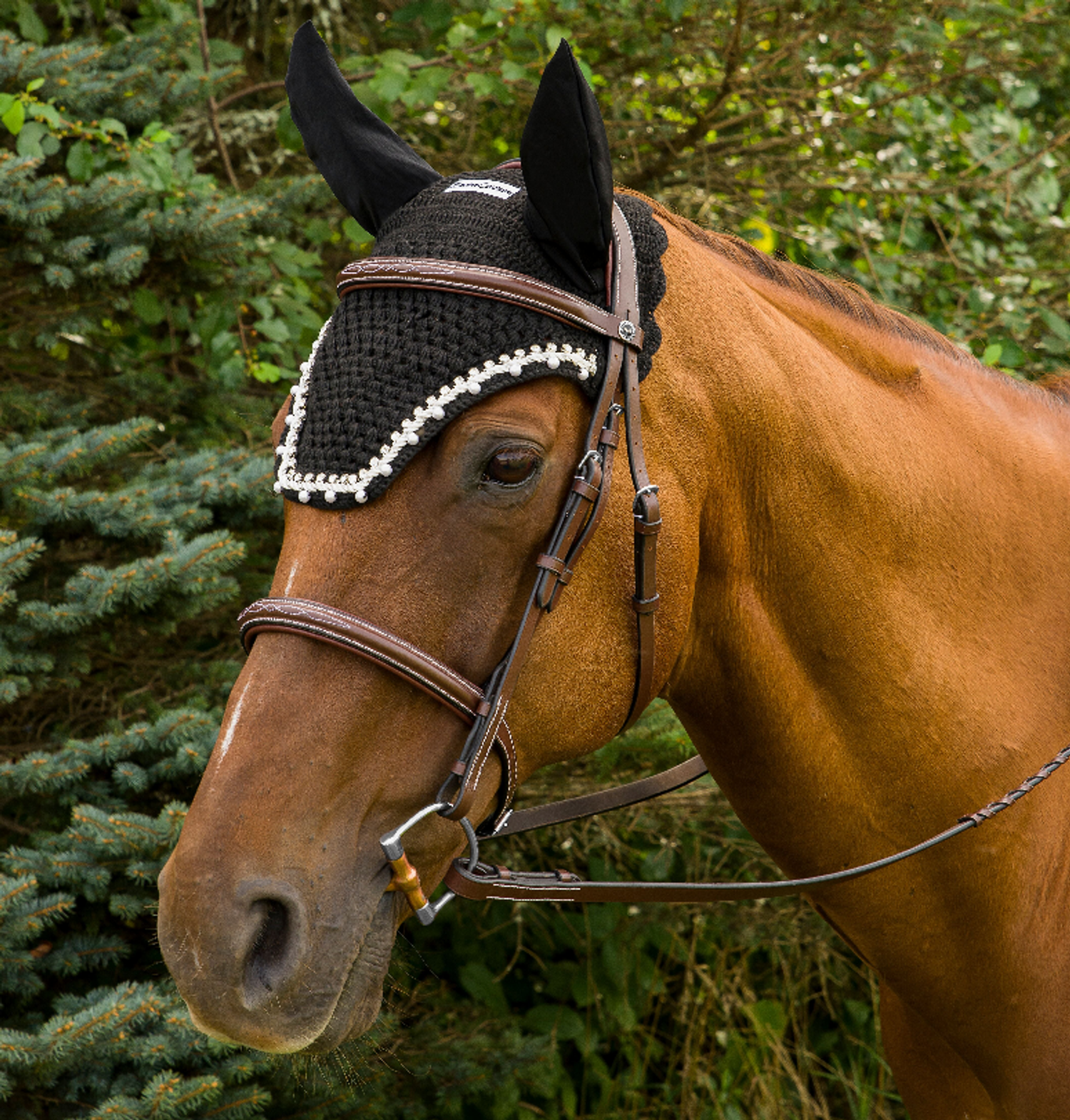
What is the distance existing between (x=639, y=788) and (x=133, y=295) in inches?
94.7

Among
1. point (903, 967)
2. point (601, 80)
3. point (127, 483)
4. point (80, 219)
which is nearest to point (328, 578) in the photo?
point (903, 967)

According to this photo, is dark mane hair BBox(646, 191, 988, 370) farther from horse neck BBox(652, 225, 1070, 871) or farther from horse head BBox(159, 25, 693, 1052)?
horse head BBox(159, 25, 693, 1052)

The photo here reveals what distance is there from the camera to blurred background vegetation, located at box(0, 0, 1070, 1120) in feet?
8.93

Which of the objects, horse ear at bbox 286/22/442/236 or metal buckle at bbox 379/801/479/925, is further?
horse ear at bbox 286/22/442/236

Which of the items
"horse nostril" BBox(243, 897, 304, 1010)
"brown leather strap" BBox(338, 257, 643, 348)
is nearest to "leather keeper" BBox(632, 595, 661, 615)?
"brown leather strap" BBox(338, 257, 643, 348)

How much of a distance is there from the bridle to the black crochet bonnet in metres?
0.02

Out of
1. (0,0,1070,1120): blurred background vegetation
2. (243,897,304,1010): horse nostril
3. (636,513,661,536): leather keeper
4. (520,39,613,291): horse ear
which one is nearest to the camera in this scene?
(243,897,304,1010): horse nostril

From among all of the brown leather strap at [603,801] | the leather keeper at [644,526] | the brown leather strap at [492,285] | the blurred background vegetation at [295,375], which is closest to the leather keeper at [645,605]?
the leather keeper at [644,526]

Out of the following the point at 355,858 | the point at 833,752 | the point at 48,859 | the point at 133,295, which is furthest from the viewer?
the point at 133,295

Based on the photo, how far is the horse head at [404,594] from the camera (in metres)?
1.41

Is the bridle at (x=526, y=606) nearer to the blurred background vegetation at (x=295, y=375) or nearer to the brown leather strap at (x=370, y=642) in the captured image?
the brown leather strap at (x=370, y=642)

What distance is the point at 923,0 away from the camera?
14.2 ft

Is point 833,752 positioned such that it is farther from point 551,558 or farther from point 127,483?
point 127,483

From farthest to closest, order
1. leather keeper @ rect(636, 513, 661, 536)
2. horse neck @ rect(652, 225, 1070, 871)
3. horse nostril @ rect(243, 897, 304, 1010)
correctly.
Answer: horse neck @ rect(652, 225, 1070, 871)
leather keeper @ rect(636, 513, 661, 536)
horse nostril @ rect(243, 897, 304, 1010)
